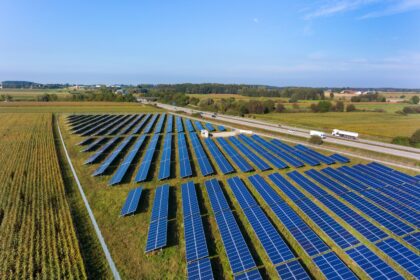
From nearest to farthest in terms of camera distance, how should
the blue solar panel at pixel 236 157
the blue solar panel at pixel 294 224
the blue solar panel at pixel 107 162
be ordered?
the blue solar panel at pixel 294 224 → the blue solar panel at pixel 107 162 → the blue solar panel at pixel 236 157

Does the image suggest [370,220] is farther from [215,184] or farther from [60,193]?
[60,193]

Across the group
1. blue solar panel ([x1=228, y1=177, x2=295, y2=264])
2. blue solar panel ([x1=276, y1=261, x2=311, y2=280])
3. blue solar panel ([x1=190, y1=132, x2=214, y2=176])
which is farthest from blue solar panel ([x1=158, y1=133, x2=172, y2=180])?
blue solar panel ([x1=276, y1=261, x2=311, y2=280])

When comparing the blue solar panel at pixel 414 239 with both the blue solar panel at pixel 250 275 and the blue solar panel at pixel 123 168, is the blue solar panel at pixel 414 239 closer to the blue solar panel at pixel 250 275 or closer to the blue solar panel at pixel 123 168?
the blue solar panel at pixel 250 275

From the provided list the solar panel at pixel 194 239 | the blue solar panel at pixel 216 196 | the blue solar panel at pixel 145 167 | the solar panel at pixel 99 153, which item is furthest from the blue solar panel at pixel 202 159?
the solar panel at pixel 99 153

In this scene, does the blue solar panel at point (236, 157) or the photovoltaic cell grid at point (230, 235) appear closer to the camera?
the photovoltaic cell grid at point (230, 235)

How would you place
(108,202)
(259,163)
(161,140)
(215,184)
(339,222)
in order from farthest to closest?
(161,140) < (259,163) < (215,184) < (108,202) < (339,222)

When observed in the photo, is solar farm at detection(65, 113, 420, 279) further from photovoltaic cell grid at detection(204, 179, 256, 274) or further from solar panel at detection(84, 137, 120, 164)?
solar panel at detection(84, 137, 120, 164)

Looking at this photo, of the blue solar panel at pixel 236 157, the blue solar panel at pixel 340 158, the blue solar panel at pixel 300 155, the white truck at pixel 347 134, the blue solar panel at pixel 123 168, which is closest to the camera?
the blue solar panel at pixel 123 168

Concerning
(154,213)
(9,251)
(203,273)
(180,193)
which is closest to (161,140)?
(180,193)
